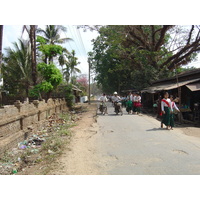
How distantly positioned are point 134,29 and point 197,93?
11.3 meters

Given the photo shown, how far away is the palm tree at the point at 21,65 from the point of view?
19.9 m

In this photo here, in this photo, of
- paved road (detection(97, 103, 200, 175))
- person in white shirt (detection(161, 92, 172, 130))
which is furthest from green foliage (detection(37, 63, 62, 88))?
person in white shirt (detection(161, 92, 172, 130))

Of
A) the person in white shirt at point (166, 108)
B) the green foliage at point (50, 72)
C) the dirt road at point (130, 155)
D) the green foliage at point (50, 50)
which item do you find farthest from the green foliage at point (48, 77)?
the person in white shirt at point (166, 108)

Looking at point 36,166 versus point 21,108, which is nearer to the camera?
point 36,166

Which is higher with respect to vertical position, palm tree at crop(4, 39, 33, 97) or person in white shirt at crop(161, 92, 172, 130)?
palm tree at crop(4, 39, 33, 97)

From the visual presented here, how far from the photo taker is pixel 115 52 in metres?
23.9

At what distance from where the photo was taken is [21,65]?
2000cm

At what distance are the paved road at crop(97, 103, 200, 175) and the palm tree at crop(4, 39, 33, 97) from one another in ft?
47.6

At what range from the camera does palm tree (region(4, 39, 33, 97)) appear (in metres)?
19.9

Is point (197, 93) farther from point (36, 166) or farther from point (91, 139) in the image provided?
point (36, 166)

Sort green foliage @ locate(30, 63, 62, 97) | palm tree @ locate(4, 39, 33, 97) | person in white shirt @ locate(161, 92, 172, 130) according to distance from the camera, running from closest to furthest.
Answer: person in white shirt @ locate(161, 92, 172, 130)
green foliage @ locate(30, 63, 62, 97)
palm tree @ locate(4, 39, 33, 97)

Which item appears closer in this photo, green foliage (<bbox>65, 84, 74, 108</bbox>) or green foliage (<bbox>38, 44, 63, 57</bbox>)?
green foliage (<bbox>38, 44, 63, 57</bbox>)

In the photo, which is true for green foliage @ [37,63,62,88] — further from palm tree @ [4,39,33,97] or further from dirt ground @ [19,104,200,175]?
dirt ground @ [19,104,200,175]

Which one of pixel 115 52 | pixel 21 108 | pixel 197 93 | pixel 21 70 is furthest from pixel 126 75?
pixel 21 108
